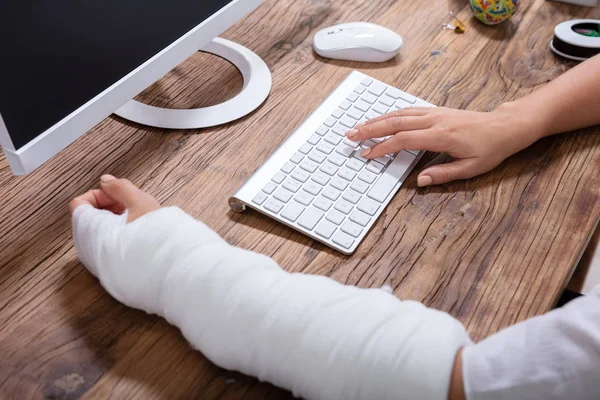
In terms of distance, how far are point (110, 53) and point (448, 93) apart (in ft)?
A: 1.60

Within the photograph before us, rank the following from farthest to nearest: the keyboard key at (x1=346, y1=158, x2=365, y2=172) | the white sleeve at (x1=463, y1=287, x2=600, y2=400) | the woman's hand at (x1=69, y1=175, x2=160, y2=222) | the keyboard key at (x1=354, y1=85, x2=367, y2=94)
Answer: the keyboard key at (x1=354, y1=85, x2=367, y2=94) < the keyboard key at (x1=346, y1=158, x2=365, y2=172) < the woman's hand at (x1=69, y1=175, x2=160, y2=222) < the white sleeve at (x1=463, y1=287, x2=600, y2=400)

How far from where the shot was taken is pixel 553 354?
53 centimetres

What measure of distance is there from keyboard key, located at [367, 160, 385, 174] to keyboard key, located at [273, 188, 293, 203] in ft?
0.37

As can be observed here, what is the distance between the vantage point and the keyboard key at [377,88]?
880 millimetres

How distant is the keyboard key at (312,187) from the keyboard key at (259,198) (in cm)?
5

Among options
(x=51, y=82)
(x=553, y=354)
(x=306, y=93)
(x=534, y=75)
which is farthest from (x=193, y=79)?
(x=553, y=354)

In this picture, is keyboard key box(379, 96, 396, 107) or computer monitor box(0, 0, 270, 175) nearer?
computer monitor box(0, 0, 270, 175)

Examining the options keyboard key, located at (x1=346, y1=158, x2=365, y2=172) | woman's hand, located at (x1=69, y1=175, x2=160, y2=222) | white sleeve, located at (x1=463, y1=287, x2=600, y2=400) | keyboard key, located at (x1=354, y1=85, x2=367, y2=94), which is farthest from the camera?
keyboard key, located at (x1=354, y1=85, x2=367, y2=94)

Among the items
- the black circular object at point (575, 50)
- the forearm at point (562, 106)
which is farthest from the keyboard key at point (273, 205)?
the black circular object at point (575, 50)

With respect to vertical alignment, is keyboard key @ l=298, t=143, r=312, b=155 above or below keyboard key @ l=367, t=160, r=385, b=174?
above

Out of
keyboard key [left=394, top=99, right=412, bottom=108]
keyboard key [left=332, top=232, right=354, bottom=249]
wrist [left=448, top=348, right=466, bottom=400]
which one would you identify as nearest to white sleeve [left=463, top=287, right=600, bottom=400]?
wrist [left=448, top=348, right=466, bottom=400]

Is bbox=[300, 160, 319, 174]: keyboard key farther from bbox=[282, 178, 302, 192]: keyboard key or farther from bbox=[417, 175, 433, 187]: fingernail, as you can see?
bbox=[417, 175, 433, 187]: fingernail

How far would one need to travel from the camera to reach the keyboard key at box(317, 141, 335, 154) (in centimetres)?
79

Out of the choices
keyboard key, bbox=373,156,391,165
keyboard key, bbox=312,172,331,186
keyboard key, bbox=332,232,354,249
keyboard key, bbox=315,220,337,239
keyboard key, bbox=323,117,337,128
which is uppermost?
keyboard key, bbox=323,117,337,128
